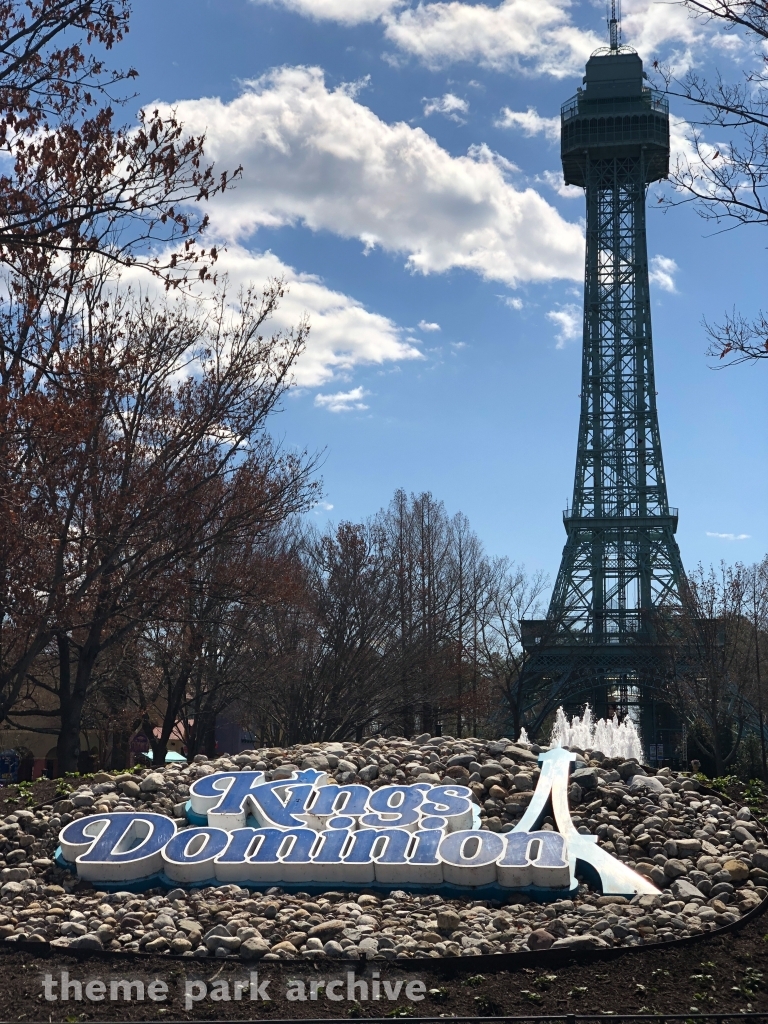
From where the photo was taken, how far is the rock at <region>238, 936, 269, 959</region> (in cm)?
905

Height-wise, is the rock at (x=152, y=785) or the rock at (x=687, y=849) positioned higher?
the rock at (x=152, y=785)

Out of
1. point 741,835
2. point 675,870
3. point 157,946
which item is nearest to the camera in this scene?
point 157,946

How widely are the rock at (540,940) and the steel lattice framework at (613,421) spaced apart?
127ft

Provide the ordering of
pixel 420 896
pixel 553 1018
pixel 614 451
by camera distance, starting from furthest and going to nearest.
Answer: pixel 614 451 < pixel 420 896 < pixel 553 1018

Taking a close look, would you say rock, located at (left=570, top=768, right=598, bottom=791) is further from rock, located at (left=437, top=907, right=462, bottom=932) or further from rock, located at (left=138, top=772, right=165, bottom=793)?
rock, located at (left=138, top=772, right=165, bottom=793)

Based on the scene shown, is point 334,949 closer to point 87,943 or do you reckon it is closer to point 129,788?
point 87,943

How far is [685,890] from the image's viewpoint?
10914 millimetres

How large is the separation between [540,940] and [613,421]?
181 ft

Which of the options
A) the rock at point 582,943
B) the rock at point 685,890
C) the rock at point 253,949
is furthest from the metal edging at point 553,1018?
the rock at point 685,890

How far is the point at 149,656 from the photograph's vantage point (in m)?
25.0

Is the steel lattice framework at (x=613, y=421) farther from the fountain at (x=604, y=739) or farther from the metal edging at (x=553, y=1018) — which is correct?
the metal edging at (x=553, y=1018)

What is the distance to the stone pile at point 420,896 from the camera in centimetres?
946

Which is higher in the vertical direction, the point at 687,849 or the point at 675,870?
the point at 687,849

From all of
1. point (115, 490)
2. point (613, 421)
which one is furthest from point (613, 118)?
point (115, 490)
